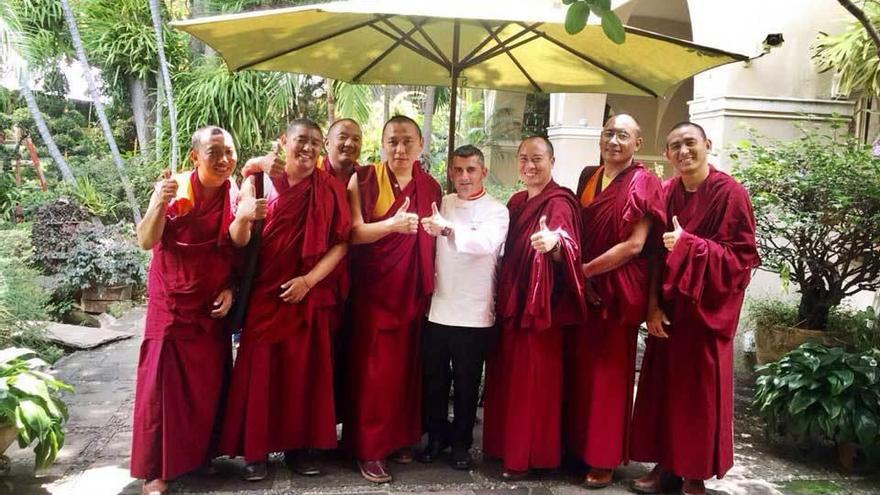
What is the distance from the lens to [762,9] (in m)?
6.19

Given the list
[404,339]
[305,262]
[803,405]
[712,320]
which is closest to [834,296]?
[803,405]

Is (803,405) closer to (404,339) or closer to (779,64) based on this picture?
(404,339)

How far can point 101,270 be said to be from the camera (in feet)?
23.9

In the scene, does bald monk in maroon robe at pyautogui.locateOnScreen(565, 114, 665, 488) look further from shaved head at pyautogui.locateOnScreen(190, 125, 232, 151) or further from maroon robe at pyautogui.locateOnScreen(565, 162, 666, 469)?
shaved head at pyautogui.locateOnScreen(190, 125, 232, 151)

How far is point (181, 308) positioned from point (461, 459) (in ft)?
5.36

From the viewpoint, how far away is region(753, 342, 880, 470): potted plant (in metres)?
3.51

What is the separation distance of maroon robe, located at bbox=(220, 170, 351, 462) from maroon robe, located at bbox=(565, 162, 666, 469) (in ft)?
4.12

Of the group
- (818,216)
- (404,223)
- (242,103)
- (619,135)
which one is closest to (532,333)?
(404,223)

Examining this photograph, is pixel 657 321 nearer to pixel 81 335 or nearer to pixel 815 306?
pixel 815 306

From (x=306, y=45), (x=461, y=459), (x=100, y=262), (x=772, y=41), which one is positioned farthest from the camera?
(x=100, y=262)

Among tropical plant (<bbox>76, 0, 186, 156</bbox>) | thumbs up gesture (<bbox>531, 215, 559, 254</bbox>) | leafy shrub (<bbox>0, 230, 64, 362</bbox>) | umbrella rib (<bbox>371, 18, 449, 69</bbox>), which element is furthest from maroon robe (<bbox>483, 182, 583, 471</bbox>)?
tropical plant (<bbox>76, 0, 186, 156</bbox>)

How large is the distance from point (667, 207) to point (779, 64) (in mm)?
3912

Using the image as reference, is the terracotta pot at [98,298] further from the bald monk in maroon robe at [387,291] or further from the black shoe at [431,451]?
the black shoe at [431,451]

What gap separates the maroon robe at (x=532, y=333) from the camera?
3180 millimetres
